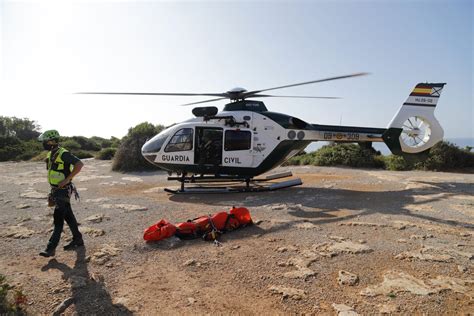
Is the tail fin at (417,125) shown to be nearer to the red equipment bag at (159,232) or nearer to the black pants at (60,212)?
the red equipment bag at (159,232)

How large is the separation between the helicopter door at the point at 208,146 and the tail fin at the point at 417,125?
6508 mm

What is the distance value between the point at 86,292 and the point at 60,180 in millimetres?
2244

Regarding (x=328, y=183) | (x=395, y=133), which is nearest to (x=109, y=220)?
(x=328, y=183)

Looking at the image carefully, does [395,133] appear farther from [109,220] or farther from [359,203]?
[109,220]

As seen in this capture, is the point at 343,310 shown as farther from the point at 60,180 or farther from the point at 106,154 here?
the point at 106,154

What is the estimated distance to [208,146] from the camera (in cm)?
1072

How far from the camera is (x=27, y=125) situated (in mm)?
50500

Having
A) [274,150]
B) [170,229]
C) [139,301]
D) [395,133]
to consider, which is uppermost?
[395,133]

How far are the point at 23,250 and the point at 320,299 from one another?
16.7 feet

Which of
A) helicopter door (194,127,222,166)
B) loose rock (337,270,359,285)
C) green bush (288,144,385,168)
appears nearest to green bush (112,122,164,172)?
helicopter door (194,127,222,166)

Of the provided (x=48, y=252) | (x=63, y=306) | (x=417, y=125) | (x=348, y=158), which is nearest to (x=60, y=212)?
(x=48, y=252)

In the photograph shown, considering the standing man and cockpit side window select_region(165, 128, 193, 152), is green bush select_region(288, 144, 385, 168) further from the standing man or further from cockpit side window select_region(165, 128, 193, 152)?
the standing man

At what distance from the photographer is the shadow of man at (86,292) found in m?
3.32

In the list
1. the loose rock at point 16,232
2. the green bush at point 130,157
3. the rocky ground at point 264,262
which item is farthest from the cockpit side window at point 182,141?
the green bush at point 130,157
